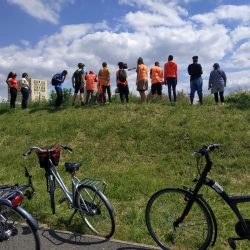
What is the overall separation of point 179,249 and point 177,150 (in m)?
4.73

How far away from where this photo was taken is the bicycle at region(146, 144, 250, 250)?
14.7 feet

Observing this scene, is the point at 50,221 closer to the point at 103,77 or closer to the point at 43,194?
the point at 43,194

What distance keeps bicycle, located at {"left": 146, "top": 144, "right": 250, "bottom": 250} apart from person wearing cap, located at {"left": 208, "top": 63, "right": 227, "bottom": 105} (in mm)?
8352

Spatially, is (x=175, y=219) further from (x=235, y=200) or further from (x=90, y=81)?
(x=90, y=81)

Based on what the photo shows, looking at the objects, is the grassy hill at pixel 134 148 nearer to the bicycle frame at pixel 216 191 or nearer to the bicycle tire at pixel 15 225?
the bicycle frame at pixel 216 191

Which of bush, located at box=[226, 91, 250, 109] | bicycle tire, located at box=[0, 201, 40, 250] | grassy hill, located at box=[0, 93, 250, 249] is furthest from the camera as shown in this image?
bush, located at box=[226, 91, 250, 109]

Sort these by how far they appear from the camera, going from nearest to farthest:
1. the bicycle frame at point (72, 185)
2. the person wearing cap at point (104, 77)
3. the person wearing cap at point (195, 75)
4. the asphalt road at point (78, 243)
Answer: the asphalt road at point (78, 243), the bicycle frame at point (72, 185), the person wearing cap at point (195, 75), the person wearing cap at point (104, 77)

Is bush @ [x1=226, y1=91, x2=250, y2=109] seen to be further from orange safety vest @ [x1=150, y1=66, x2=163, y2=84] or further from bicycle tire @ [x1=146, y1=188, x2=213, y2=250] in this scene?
bicycle tire @ [x1=146, y1=188, x2=213, y2=250]

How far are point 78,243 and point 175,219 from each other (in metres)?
1.34

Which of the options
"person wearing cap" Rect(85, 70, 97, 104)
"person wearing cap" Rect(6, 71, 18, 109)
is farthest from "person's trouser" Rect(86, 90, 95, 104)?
"person wearing cap" Rect(6, 71, 18, 109)

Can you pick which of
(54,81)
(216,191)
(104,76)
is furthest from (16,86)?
(216,191)

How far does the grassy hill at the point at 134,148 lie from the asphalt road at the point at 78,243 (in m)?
0.22

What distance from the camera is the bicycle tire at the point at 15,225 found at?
13.6ft

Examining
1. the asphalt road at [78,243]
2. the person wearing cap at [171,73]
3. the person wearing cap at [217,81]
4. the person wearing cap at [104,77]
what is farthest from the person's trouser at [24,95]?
the asphalt road at [78,243]
